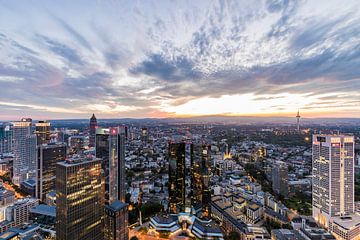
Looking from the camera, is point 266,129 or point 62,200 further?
point 266,129

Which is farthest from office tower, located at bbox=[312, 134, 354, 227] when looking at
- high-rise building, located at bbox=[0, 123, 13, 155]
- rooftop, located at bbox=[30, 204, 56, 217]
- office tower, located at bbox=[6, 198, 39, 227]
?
high-rise building, located at bbox=[0, 123, 13, 155]

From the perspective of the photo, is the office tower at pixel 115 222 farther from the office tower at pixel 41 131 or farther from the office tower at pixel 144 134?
the office tower at pixel 144 134

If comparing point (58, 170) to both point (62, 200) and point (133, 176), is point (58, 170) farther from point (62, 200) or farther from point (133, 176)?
point (133, 176)

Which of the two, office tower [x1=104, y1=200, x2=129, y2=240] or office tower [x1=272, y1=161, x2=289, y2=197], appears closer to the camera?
office tower [x1=104, y1=200, x2=129, y2=240]

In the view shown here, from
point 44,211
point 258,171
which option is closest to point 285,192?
point 258,171

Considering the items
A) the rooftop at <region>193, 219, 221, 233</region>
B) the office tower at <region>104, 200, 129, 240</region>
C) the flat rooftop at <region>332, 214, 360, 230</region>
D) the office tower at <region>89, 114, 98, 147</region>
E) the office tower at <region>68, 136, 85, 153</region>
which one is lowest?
the rooftop at <region>193, 219, 221, 233</region>

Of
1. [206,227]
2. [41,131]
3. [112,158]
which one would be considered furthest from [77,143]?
[206,227]

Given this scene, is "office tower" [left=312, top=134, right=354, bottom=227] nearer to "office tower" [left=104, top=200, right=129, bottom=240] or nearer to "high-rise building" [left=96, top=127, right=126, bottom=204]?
"office tower" [left=104, top=200, right=129, bottom=240]
